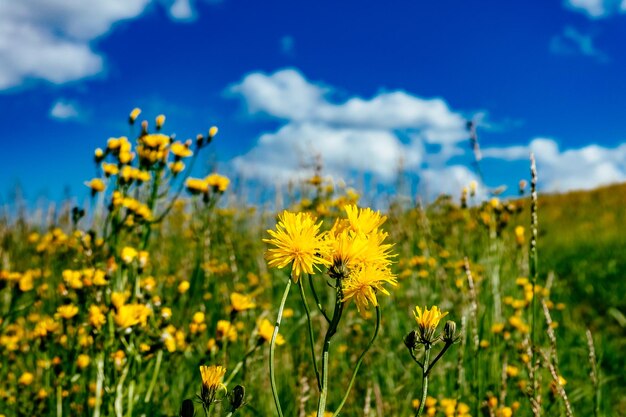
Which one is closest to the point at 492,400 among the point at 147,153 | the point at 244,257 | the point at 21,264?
the point at 147,153

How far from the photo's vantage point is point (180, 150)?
8.84ft

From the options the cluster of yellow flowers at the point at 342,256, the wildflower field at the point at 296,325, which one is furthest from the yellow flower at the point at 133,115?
the cluster of yellow flowers at the point at 342,256

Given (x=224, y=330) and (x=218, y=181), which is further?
(x=218, y=181)

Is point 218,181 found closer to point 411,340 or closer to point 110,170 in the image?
point 110,170

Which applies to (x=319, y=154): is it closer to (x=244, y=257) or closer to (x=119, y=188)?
(x=244, y=257)

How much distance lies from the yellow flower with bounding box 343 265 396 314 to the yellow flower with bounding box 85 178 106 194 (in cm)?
193

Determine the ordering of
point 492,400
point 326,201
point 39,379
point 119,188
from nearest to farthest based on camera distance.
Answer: point 492,400
point 119,188
point 39,379
point 326,201

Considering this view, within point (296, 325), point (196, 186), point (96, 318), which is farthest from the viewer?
point (296, 325)

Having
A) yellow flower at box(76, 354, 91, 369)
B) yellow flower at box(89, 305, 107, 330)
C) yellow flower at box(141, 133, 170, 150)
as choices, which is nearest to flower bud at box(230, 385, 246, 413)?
yellow flower at box(89, 305, 107, 330)

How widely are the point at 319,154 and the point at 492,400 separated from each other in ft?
7.37

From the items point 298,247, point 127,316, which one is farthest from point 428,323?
point 127,316

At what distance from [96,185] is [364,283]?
1991 mm

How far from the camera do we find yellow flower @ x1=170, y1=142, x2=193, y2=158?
8.75ft

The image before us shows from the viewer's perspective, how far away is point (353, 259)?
3.42 ft
